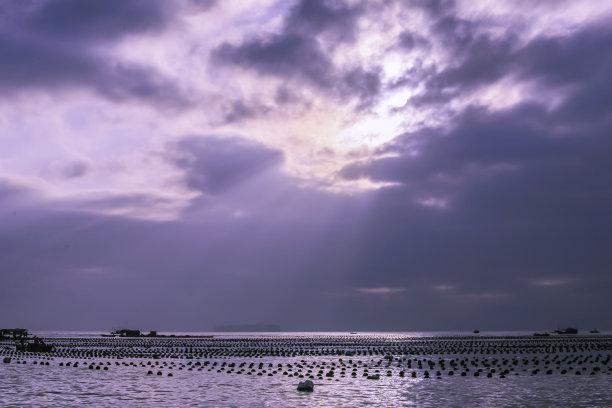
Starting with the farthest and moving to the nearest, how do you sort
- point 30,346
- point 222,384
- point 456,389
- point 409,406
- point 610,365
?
point 30,346 → point 610,365 → point 222,384 → point 456,389 → point 409,406

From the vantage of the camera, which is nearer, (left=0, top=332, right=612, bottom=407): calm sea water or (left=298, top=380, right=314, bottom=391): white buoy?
(left=0, top=332, right=612, bottom=407): calm sea water

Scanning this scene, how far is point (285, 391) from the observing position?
40.3 m

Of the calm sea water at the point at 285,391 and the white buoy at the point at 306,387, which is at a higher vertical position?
the white buoy at the point at 306,387

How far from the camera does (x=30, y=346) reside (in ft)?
336

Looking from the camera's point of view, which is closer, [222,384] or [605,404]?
[605,404]

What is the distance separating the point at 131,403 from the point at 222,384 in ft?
37.3

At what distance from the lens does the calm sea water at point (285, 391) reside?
3450 cm

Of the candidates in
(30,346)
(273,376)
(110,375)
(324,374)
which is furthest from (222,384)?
(30,346)

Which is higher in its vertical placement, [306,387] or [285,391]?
[306,387]

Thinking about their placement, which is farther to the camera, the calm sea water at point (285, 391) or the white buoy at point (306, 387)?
the white buoy at point (306, 387)

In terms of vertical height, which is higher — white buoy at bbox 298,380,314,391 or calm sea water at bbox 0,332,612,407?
white buoy at bbox 298,380,314,391

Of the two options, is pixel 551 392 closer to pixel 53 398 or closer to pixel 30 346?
pixel 53 398

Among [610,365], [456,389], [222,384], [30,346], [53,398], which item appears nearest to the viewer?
[53,398]

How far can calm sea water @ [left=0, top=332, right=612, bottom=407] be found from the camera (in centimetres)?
3450
